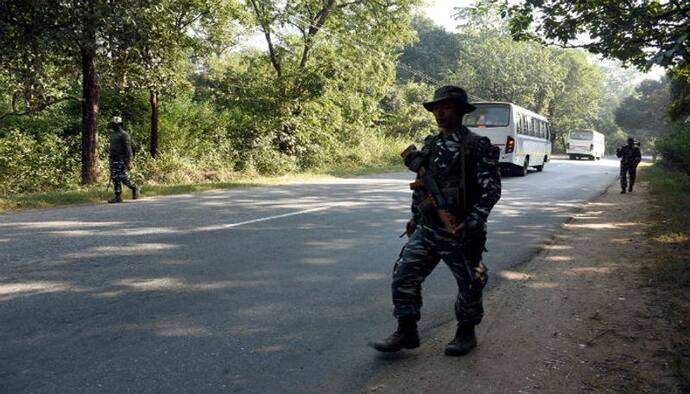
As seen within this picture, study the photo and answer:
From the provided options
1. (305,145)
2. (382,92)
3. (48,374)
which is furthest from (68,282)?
(382,92)

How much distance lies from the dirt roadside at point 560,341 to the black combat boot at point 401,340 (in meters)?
0.07

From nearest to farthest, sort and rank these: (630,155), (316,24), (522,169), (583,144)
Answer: (630,155)
(316,24)
(522,169)
(583,144)

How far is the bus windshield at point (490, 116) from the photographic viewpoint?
61.0 feet

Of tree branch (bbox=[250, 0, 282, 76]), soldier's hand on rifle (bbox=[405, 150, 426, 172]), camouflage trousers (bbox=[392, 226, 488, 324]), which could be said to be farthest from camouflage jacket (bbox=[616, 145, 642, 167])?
soldier's hand on rifle (bbox=[405, 150, 426, 172])

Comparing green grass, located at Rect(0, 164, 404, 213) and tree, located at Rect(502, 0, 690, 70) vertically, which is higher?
tree, located at Rect(502, 0, 690, 70)

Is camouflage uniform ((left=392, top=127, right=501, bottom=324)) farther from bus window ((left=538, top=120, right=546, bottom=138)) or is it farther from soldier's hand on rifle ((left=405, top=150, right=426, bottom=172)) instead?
bus window ((left=538, top=120, right=546, bottom=138))

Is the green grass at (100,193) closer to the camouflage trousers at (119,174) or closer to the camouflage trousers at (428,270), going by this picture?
the camouflage trousers at (119,174)

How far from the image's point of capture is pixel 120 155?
1075 cm

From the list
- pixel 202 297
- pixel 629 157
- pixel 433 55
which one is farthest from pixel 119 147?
pixel 433 55

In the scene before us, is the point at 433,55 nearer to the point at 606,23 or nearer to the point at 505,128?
the point at 505,128

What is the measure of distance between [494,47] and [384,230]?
46791 mm

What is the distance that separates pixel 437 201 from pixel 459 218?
0.20 meters

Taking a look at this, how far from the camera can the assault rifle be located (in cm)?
339

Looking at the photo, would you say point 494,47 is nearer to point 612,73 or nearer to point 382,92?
point 382,92
